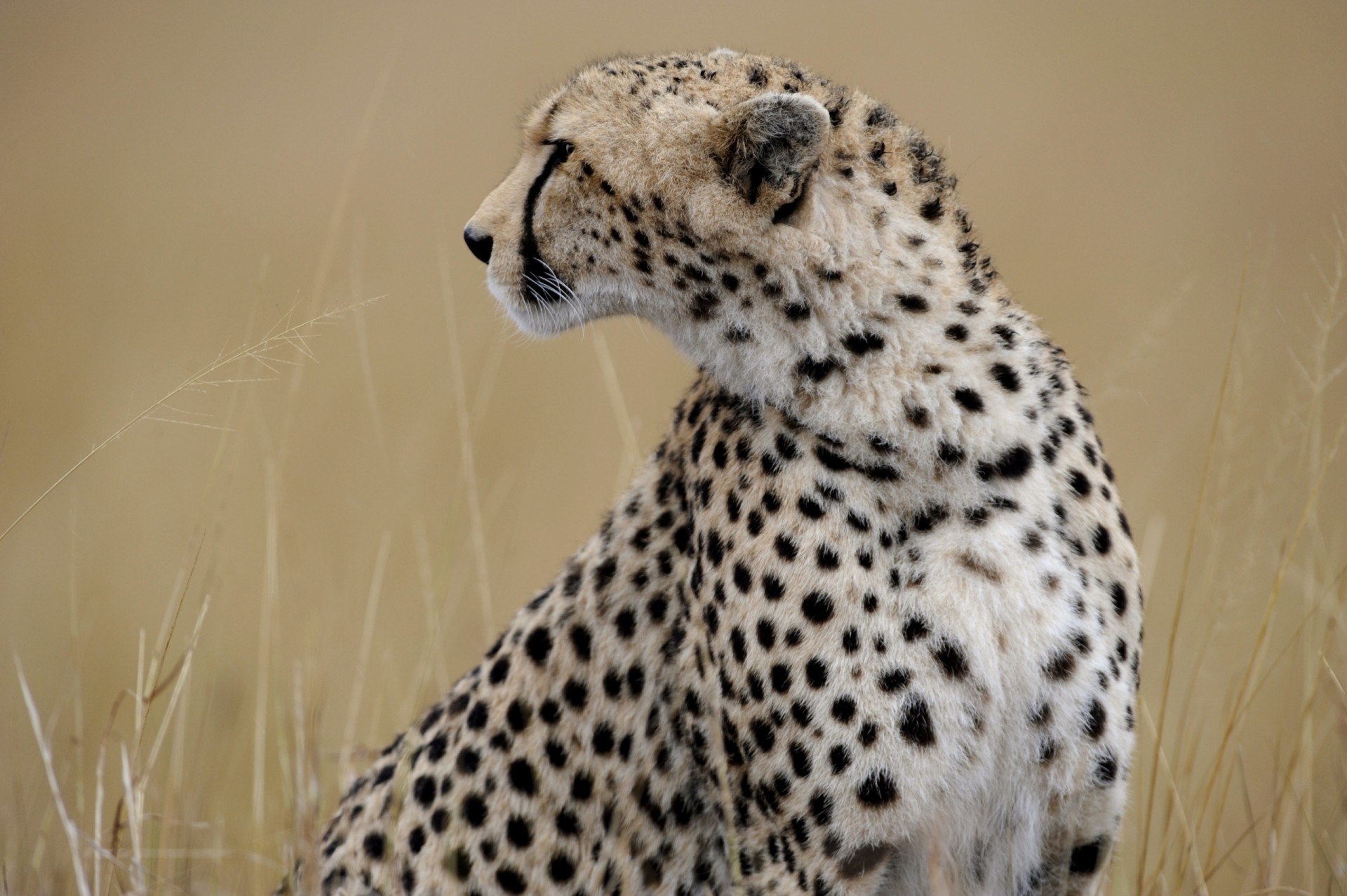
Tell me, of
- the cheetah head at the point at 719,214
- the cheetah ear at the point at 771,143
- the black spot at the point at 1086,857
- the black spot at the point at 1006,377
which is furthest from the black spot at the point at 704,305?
the black spot at the point at 1086,857

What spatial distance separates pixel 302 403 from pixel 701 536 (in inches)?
131

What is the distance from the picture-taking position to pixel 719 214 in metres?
1.85

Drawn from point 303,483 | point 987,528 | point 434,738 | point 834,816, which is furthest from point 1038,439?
point 303,483

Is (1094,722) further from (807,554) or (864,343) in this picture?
(864,343)

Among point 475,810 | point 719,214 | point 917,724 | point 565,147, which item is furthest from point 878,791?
point 565,147

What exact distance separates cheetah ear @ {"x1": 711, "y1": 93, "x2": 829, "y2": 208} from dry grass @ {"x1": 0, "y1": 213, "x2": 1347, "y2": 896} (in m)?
0.58

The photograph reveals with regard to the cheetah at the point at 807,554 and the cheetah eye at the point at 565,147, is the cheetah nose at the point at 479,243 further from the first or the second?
the cheetah eye at the point at 565,147

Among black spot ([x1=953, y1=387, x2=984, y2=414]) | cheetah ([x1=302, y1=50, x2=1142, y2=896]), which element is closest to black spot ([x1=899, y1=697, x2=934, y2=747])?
cheetah ([x1=302, y1=50, x2=1142, y2=896])

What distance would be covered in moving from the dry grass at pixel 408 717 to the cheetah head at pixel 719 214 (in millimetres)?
310

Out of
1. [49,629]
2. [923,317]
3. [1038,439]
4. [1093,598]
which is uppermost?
[923,317]

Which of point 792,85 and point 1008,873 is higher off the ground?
point 792,85

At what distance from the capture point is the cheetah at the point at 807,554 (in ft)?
5.81

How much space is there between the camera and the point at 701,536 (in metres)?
1.92

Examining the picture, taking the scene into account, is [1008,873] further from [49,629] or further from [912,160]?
[49,629]
